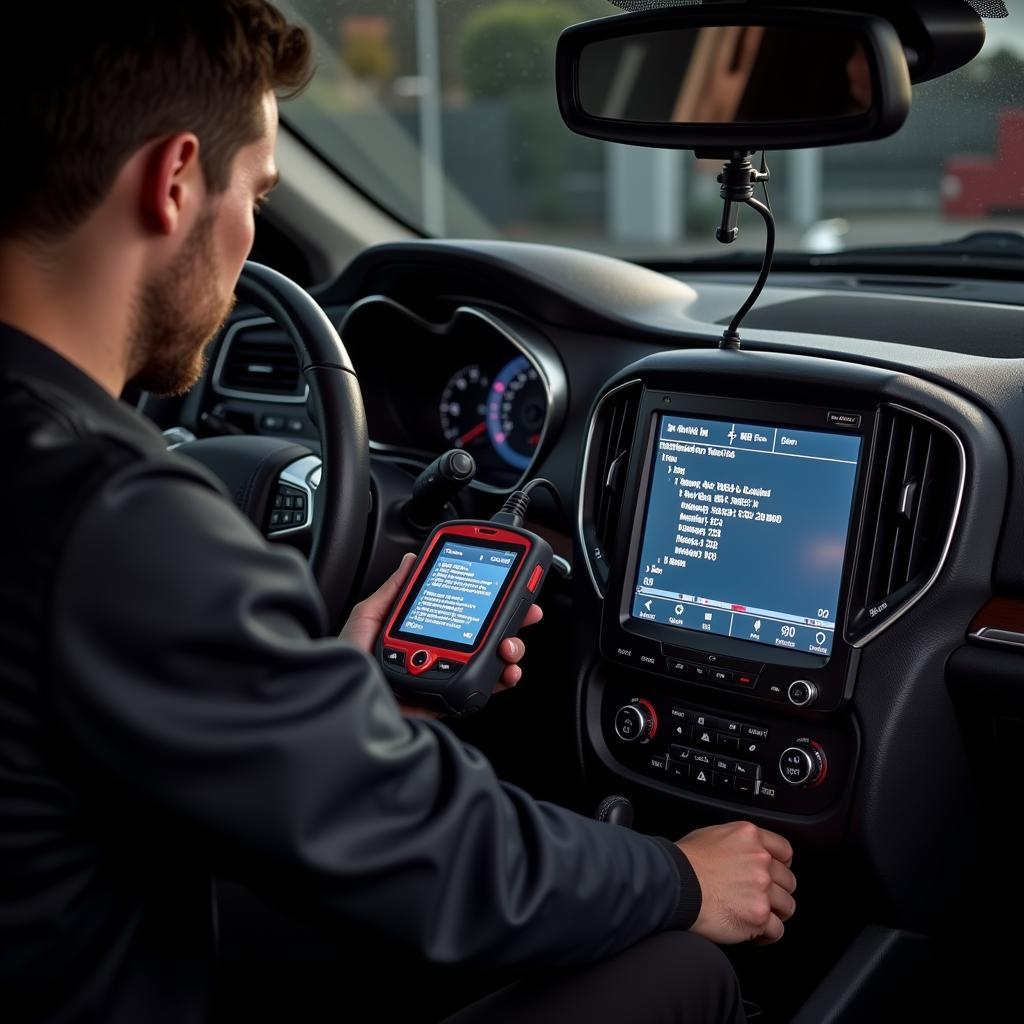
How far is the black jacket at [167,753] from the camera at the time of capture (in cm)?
102

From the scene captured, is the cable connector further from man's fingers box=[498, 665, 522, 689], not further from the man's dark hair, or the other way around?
the man's dark hair

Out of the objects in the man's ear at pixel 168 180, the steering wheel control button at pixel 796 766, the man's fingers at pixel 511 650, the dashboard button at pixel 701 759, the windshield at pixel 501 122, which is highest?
the windshield at pixel 501 122

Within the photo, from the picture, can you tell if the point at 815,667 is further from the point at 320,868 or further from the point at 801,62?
the point at 320,868

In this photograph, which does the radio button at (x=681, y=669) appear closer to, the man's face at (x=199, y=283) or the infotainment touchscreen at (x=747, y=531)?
the infotainment touchscreen at (x=747, y=531)

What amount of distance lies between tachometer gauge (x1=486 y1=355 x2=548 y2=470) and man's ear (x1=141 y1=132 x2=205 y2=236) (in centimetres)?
139

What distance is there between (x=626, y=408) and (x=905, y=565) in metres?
0.52

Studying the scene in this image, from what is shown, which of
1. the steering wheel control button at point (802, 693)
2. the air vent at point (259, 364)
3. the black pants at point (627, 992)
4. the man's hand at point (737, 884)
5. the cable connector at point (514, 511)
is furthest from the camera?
the air vent at point (259, 364)

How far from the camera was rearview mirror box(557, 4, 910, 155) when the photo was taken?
5.54ft

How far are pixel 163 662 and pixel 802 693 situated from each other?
1.07 m

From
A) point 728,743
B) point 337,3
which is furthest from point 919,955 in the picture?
point 337,3

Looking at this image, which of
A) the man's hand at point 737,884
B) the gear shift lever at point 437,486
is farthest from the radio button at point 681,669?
the gear shift lever at point 437,486

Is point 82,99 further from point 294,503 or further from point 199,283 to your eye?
point 294,503

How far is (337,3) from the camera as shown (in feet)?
11.8

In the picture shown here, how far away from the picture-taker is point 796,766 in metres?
1.92
